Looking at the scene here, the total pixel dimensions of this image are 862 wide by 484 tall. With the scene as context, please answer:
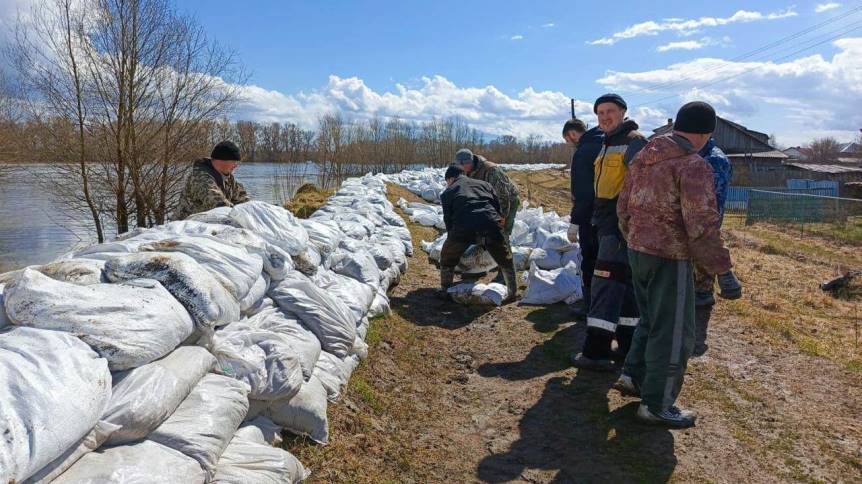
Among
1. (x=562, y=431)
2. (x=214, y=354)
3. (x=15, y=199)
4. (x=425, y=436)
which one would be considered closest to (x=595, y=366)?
(x=562, y=431)

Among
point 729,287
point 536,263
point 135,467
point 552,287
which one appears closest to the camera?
point 135,467

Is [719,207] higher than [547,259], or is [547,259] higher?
[719,207]

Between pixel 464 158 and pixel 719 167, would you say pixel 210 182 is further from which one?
pixel 719 167

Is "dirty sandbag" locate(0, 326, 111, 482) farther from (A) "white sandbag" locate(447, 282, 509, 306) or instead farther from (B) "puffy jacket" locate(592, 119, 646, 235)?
(A) "white sandbag" locate(447, 282, 509, 306)

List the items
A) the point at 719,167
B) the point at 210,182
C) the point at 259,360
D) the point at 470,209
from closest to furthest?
the point at 259,360 → the point at 210,182 → the point at 719,167 → the point at 470,209

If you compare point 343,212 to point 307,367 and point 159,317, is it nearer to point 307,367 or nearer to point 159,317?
point 307,367

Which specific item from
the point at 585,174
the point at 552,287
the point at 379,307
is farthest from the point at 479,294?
the point at 585,174

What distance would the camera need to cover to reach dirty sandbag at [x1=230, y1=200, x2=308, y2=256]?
3549 mm

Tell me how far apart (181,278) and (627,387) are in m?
2.35

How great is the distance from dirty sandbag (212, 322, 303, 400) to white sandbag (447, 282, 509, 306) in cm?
284

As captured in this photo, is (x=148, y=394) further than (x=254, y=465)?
No

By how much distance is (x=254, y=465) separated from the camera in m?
2.00

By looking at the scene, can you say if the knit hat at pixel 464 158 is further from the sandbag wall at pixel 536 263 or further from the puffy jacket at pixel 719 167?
the puffy jacket at pixel 719 167

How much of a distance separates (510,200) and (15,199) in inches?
867
